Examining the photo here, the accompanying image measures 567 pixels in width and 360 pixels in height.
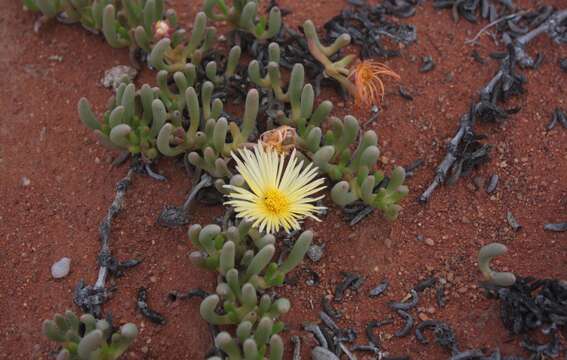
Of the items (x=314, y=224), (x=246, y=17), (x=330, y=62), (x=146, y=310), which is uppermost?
(x=246, y=17)

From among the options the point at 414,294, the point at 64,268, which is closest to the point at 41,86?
the point at 64,268

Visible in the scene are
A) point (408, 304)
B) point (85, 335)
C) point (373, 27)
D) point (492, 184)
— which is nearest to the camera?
point (85, 335)

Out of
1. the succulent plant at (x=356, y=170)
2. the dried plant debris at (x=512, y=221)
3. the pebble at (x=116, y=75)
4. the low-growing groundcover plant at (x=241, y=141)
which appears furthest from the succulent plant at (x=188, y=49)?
the dried plant debris at (x=512, y=221)

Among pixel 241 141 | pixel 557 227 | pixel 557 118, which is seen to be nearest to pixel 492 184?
pixel 557 227

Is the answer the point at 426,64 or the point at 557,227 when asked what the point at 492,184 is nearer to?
the point at 557,227

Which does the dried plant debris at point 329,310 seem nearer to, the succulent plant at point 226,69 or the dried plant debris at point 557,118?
the succulent plant at point 226,69

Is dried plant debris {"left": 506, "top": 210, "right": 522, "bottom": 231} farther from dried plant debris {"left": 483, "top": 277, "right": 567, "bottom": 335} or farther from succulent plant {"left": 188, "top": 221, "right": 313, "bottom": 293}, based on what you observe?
succulent plant {"left": 188, "top": 221, "right": 313, "bottom": 293}

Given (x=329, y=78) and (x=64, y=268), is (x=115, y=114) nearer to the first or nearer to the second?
(x=64, y=268)
